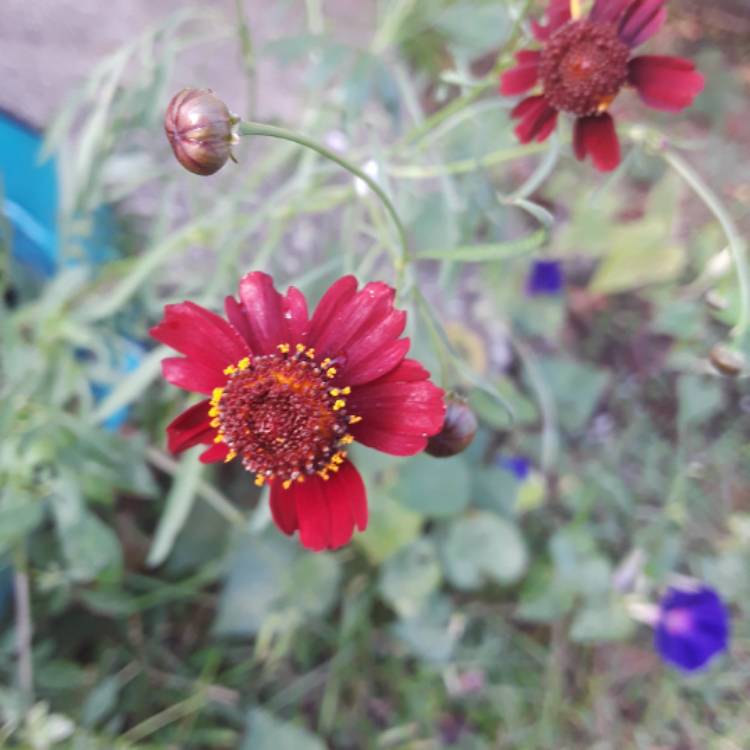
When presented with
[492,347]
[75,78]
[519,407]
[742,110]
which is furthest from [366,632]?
[742,110]

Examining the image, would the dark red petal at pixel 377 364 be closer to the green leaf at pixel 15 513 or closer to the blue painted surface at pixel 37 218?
the green leaf at pixel 15 513

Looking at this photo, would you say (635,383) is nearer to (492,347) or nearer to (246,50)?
(492,347)

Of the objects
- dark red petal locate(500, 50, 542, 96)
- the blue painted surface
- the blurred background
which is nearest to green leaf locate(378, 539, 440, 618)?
the blurred background

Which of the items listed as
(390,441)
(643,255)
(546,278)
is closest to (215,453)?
(390,441)

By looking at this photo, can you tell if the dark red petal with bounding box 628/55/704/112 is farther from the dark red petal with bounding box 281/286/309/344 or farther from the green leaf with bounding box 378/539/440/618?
the green leaf with bounding box 378/539/440/618

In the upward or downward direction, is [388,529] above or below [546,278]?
below

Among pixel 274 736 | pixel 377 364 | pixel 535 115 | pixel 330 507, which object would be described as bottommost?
pixel 274 736

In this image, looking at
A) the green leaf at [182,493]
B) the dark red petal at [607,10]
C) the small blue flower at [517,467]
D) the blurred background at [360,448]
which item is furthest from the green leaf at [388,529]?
the dark red petal at [607,10]

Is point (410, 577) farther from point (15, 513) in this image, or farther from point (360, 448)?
point (15, 513)
